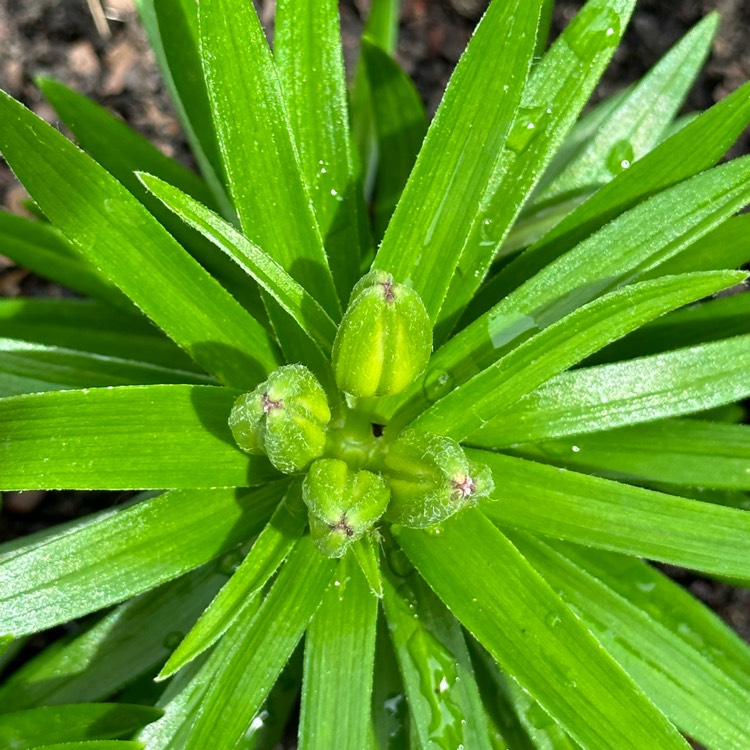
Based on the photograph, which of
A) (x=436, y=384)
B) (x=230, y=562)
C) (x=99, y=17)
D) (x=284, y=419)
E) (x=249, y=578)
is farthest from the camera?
(x=99, y=17)

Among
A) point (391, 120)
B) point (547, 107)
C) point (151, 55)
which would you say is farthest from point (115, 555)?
point (151, 55)

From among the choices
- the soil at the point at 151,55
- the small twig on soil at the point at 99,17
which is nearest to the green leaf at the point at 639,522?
the soil at the point at 151,55

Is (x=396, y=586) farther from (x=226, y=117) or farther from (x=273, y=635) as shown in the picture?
(x=226, y=117)

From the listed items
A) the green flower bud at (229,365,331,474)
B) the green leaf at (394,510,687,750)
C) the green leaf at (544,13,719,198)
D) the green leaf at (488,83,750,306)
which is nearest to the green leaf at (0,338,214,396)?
the green flower bud at (229,365,331,474)

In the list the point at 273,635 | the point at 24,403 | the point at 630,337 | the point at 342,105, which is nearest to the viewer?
the point at 24,403

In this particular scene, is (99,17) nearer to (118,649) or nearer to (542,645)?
(118,649)

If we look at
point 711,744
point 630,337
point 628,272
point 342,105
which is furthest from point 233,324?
point 711,744
